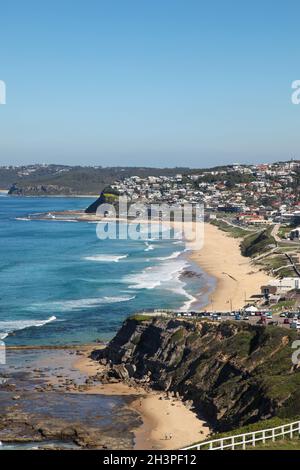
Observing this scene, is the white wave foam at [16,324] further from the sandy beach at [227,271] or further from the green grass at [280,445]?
the green grass at [280,445]

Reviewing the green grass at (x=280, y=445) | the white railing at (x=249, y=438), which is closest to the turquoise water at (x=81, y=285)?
the white railing at (x=249, y=438)

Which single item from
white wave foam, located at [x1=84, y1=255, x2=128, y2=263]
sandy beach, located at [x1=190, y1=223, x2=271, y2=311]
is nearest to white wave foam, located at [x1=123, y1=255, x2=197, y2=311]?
sandy beach, located at [x1=190, y1=223, x2=271, y2=311]

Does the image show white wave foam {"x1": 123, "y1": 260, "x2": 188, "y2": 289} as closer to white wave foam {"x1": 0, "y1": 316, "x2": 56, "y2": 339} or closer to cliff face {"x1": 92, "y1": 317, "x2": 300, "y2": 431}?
white wave foam {"x1": 0, "y1": 316, "x2": 56, "y2": 339}

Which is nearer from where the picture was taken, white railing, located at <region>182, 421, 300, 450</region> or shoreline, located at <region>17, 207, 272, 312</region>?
white railing, located at <region>182, 421, 300, 450</region>

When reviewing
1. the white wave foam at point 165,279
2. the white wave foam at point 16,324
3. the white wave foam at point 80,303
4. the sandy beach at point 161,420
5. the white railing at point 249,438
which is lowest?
the sandy beach at point 161,420

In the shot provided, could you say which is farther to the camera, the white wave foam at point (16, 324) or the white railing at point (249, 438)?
the white wave foam at point (16, 324)

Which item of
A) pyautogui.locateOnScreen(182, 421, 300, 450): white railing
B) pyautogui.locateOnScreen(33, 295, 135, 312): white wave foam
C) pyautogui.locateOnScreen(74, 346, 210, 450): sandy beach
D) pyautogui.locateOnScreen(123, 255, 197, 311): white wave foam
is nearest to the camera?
pyautogui.locateOnScreen(182, 421, 300, 450): white railing
